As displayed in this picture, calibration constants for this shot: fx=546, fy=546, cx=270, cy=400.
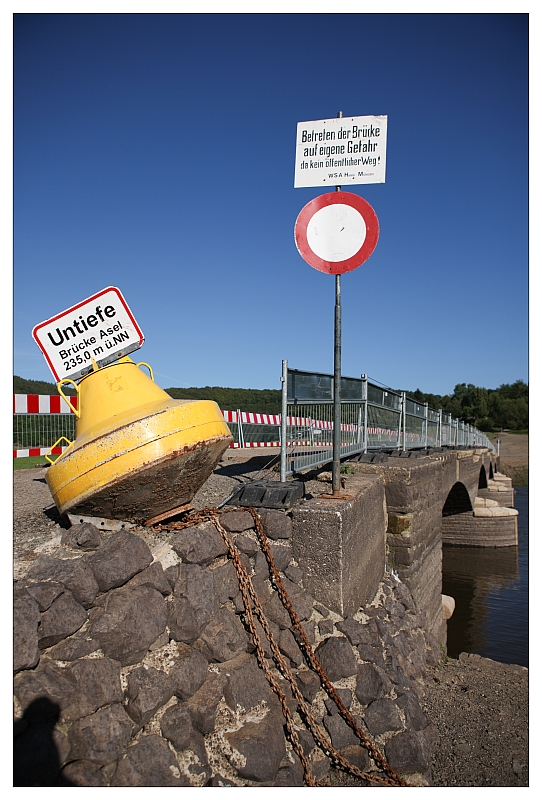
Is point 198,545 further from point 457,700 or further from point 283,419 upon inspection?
point 457,700

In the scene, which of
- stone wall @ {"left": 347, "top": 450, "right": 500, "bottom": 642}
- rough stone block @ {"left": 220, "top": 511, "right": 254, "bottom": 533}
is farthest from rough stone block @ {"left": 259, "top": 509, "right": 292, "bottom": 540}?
stone wall @ {"left": 347, "top": 450, "right": 500, "bottom": 642}

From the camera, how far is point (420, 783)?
3.13m

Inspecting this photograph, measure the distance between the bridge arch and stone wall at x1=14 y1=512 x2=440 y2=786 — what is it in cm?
1407

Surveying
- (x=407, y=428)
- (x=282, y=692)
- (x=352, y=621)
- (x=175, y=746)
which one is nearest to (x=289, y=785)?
(x=282, y=692)

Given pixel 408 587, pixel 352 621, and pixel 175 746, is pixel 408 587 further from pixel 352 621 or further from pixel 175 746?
pixel 175 746

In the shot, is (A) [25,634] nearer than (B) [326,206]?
Yes

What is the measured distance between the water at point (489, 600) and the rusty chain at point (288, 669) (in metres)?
8.46

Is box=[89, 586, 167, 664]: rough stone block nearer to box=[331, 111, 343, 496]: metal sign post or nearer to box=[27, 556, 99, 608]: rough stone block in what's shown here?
box=[27, 556, 99, 608]: rough stone block

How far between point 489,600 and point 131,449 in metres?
15.9

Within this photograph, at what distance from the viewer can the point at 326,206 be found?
162 inches

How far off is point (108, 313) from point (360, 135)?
229 centimetres

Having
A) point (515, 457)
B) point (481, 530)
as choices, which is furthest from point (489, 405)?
point (481, 530)

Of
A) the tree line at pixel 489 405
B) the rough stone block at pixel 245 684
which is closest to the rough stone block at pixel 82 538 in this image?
the rough stone block at pixel 245 684

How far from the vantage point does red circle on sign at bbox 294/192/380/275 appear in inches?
160
